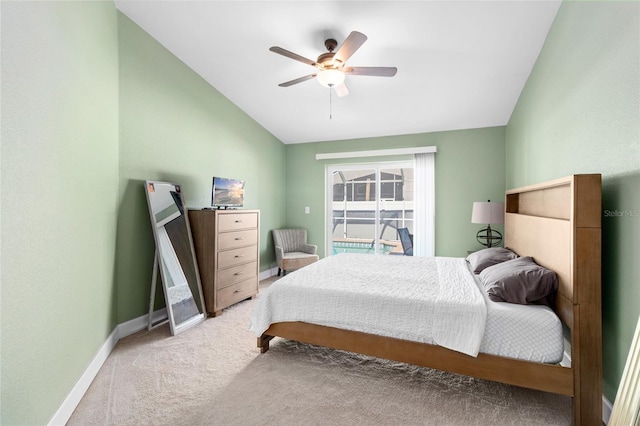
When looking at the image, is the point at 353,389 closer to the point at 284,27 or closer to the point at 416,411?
the point at 416,411

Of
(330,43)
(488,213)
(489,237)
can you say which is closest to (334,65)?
(330,43)

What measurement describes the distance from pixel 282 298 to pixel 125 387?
115 centimetres

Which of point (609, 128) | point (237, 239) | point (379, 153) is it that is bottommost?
point (237, 239)

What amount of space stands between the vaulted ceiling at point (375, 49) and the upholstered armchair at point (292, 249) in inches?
82.5

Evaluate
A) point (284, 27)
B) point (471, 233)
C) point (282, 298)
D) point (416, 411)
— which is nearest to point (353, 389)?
point (416, 411)

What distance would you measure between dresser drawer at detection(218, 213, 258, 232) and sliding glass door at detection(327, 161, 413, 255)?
1.96 meters

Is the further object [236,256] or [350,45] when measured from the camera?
[236,256]

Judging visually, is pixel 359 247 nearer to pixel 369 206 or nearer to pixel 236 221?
pixel 369 206

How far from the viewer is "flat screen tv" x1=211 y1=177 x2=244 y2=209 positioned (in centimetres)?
331

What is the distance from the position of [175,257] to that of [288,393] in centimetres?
182

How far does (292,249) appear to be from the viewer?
516 centimetres

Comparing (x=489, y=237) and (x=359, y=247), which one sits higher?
(x=489, y=237)

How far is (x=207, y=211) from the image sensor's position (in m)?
3.13

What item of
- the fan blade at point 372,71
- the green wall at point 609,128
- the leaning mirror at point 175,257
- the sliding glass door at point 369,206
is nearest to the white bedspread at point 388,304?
the green wall at point 609,128
